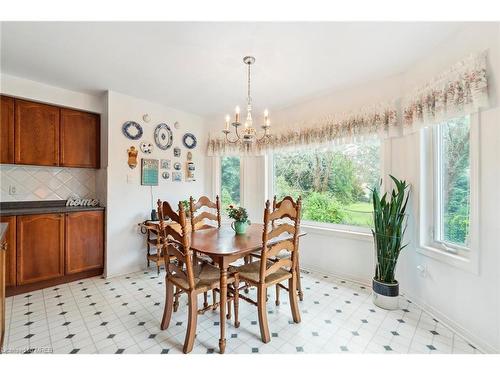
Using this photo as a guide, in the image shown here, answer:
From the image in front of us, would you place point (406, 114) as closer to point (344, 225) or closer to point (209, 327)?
point (344, 225)

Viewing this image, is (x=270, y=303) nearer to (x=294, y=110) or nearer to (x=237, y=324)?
(x=237, y=324)

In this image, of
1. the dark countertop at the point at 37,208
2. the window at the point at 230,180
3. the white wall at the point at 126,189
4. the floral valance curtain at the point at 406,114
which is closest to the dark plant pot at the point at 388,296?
the floral valance curtain at the point at 406,114

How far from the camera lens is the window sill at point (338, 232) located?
2.68 m

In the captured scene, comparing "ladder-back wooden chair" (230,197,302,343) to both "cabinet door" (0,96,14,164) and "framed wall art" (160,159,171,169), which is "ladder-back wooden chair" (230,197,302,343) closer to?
"framed wall art" (160,159,171,169)

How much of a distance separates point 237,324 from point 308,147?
2308 millimetres

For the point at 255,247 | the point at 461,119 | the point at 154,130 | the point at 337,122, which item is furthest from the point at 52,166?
the point at 461,119

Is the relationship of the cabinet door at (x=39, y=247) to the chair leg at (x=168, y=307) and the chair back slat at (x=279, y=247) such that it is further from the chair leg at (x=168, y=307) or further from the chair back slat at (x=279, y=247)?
the chair back slat at (x=279, y=247)

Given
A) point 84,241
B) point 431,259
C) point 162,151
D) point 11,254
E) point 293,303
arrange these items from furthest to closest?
point 162,151 < point 84,241 < point 11,254 < point 431,259 < point 293,303

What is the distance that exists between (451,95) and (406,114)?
47 centimetres

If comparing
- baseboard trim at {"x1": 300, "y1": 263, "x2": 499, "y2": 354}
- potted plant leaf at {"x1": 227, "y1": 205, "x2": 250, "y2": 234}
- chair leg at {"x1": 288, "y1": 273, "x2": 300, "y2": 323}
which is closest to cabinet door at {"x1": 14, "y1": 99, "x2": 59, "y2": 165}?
potted plant leaf at {"x1": 227, "y1": 205, "x2": 250, "y2": 234}

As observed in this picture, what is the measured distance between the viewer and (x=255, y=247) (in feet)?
5.78

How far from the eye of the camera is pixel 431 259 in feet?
6.75

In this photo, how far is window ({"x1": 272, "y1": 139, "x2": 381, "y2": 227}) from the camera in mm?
2768

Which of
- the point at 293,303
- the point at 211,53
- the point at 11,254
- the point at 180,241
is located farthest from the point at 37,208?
the point at 293,303
